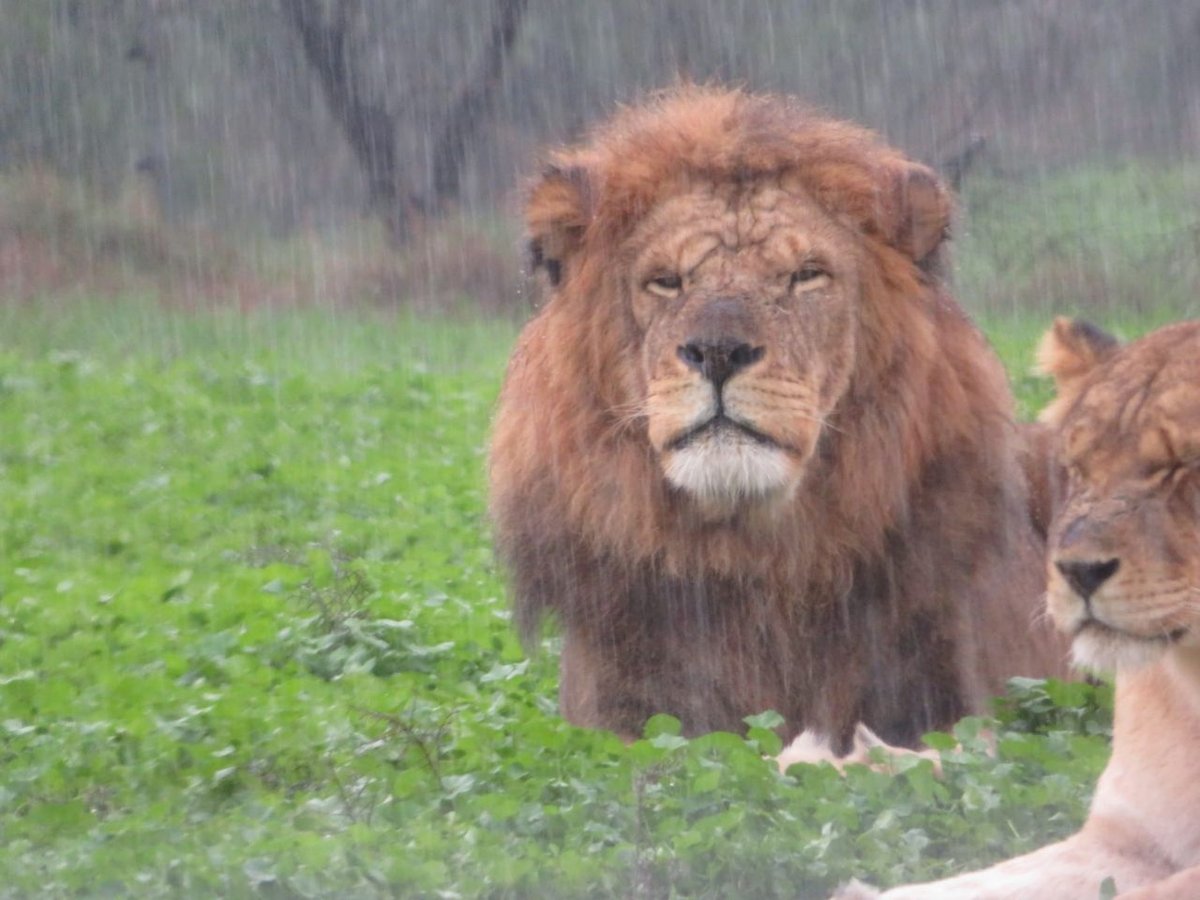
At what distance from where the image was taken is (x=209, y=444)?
9.09m

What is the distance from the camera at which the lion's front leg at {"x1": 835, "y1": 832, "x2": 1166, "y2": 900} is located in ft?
10.4

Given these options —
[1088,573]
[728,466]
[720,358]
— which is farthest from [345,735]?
[1088,573]

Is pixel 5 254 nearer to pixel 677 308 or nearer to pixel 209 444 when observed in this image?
pixel 209 444

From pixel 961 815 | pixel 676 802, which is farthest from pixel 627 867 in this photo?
pixel 961 815

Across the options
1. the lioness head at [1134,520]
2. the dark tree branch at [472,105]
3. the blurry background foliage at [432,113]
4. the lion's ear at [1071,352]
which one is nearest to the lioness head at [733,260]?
the lion's ear at [1071,352]

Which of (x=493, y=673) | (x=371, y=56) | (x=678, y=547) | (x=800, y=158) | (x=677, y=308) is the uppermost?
(x=371, y=56)

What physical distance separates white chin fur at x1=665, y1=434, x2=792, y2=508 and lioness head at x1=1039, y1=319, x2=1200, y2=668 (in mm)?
814

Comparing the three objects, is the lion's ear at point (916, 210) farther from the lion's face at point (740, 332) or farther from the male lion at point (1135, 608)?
the male lion at point (1135, 608)

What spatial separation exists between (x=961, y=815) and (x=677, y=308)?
1.25 meters

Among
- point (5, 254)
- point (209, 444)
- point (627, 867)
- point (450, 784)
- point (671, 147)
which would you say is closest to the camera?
point (627, 867)

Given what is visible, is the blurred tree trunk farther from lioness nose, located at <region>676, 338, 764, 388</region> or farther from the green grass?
lioness nose, located at <region>676, 338, 764, 388</region>

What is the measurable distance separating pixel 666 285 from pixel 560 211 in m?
0.34

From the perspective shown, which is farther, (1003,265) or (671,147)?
(1003,265)

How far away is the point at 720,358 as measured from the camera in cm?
401
